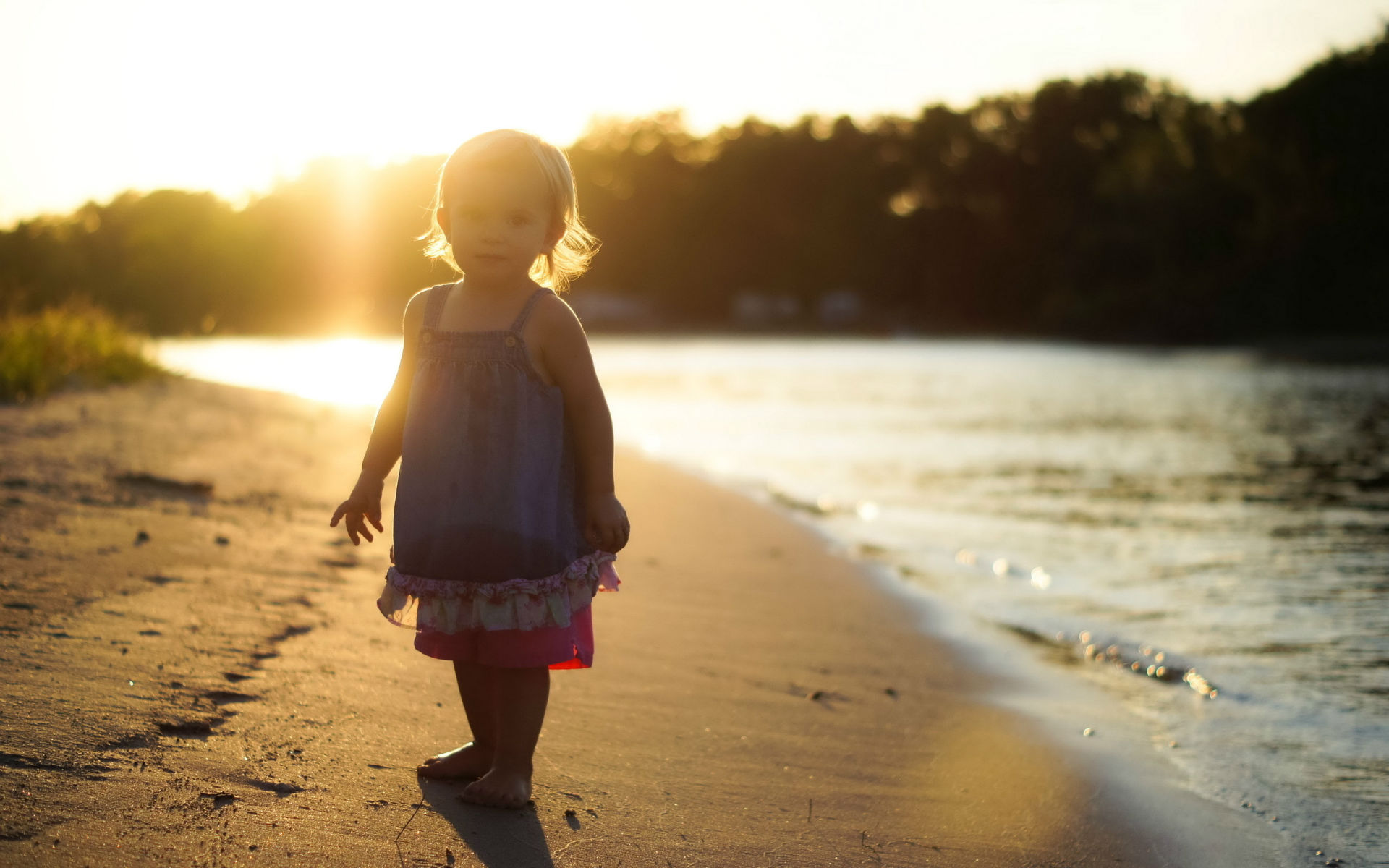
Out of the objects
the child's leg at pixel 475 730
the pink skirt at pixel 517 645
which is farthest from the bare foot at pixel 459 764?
the pink skirt at pixel 517 645

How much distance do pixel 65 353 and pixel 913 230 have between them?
6144 cm

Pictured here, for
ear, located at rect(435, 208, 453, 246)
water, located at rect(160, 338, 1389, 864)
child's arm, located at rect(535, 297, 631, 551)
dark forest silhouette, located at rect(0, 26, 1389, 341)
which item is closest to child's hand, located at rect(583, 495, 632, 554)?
child's arm, located at rect(535, 297, 631, 551)

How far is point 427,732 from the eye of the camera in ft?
8.59

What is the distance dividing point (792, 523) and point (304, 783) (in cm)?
494

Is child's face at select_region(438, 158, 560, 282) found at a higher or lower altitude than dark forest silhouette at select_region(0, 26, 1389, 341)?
lower

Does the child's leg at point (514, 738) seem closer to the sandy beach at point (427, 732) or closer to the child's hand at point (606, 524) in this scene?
the sandy beach at point (427, 732)

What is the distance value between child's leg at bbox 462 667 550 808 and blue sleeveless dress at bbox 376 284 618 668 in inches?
2.1

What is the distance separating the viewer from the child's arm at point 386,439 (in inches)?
94.2

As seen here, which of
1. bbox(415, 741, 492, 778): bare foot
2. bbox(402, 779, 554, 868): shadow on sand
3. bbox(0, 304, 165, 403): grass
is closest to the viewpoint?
bbox(402, 779, 554, 868): shadow on sand

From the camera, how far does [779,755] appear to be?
2760mm

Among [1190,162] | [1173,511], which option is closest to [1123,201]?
[1190,162]

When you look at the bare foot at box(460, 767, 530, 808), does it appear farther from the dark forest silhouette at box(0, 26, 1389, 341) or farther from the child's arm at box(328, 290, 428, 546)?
the dark forest silhouette at box(0, 26, 1389, 341)

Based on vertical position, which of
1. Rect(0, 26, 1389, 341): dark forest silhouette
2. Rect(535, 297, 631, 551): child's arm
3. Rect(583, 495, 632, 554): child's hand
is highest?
Rect(0, 26, 1389, 341): dark forest silhouette

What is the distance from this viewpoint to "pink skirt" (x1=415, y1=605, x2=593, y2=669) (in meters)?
2.24
